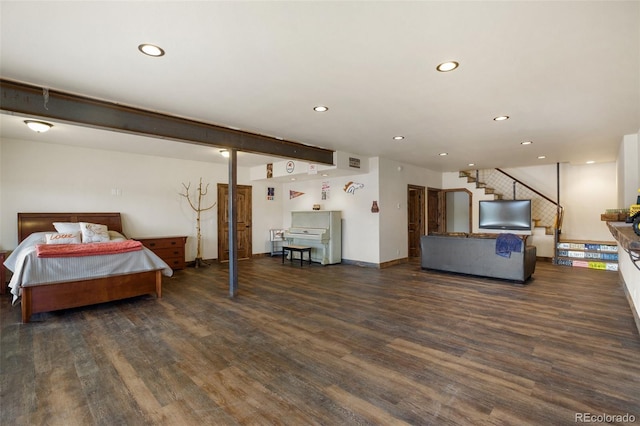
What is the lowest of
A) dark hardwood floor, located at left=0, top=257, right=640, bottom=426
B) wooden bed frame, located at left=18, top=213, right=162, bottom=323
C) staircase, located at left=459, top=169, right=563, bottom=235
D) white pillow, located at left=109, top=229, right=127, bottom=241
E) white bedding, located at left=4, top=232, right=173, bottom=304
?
dark hardwood floor, located at left=0, top=257, right=640, bottom=426

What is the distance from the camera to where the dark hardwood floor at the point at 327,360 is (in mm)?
1973

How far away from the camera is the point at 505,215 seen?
26.3ft

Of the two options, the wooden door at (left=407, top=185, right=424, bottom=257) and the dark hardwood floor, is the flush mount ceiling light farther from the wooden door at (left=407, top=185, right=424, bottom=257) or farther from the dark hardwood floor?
the wooden door at (left=407, top=185, right=424, bottom=257)

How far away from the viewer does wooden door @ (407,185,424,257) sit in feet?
28.0

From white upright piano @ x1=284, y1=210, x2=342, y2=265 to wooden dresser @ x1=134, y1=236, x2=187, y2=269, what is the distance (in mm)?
2723

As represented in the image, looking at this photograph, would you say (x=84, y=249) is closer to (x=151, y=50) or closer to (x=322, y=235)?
(x=151, y=50)

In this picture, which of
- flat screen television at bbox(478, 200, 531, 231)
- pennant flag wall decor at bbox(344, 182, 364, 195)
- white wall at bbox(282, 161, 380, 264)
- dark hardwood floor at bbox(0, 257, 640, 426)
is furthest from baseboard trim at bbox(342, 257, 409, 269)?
flat screen television at bbox(478, 200, 531, 231)

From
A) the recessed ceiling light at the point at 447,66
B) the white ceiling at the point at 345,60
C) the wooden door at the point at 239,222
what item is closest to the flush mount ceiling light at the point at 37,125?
the white ceiling at the point at 345,60

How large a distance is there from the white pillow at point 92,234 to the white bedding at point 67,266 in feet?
2.05

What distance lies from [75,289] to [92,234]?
1.53 meters

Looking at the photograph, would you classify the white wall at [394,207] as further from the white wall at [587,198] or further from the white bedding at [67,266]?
the white bedding at [67,266]

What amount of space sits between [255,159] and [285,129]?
108 inches

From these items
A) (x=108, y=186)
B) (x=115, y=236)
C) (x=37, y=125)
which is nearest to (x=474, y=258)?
(x=115, y=236)

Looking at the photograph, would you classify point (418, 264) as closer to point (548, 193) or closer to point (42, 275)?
point (548, 193)
